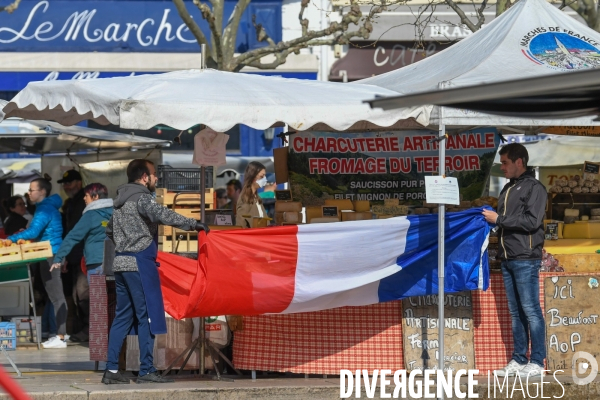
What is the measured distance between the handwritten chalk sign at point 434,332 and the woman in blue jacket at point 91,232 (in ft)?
13.7

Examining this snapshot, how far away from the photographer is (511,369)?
864cm

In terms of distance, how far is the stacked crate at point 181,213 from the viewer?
10133 mm

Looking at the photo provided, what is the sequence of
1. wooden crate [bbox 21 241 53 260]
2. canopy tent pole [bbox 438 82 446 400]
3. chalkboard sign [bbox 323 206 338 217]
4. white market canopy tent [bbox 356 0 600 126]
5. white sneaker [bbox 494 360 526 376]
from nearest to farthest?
canopy tent pole [bbox 438 82 446 400] → white market canopy tent [bbox 356 0 600 126] → white sneaker [bbox 494 360 526 376] → chalkboard sign [bbox 323 206 338 217] → wooden crate [bbox 21 241 53 260]

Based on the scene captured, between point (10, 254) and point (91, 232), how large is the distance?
3.10 feet

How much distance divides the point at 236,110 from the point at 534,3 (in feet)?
12.0

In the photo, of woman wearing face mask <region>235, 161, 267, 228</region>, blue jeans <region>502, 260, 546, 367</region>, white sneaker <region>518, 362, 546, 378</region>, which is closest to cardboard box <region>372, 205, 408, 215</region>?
blue jeans <region>502, 260, 546, 367</region>

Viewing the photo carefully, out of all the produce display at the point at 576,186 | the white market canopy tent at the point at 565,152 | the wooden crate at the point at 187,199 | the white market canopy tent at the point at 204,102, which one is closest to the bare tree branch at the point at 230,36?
the white market canopy tent at the point at 565,152

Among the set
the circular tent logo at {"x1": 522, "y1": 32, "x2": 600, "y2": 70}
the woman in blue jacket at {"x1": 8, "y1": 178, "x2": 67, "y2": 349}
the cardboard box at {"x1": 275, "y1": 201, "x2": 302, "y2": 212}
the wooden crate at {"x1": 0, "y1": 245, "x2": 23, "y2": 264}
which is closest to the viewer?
the circular tent logo at {"x1": 522, "y1": 32, "x2": 600, "y2": 70}

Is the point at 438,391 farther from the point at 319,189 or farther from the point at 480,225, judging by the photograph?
the point at 319,189

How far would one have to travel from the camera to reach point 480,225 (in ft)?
28.7

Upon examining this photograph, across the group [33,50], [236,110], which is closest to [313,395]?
[236,110]

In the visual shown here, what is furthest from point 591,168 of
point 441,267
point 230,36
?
point 230,36

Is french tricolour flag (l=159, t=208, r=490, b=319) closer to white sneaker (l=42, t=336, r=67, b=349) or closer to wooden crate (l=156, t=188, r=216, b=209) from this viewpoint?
wooden crate (l=156, t=188, r=216, b=209)

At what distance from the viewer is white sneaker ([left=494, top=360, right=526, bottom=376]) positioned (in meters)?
8.62
